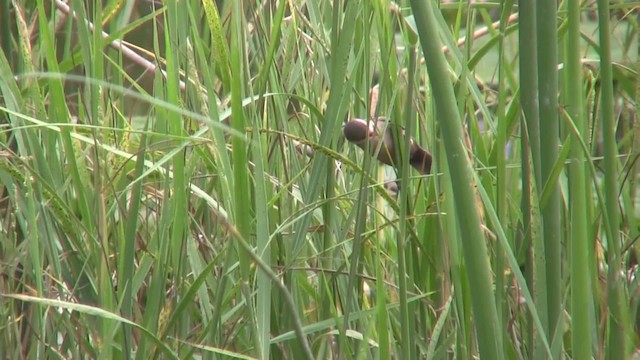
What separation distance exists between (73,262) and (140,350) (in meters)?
0.13

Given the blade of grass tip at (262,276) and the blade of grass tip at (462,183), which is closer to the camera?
the blade of grass tip at (462,183)

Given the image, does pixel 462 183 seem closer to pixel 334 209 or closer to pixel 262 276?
pixel 262 276

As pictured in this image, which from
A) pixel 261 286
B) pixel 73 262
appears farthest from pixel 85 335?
pixel 261 286

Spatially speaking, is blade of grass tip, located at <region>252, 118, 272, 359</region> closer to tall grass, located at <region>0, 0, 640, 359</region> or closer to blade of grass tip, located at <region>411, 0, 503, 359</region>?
tall grass, located at <region>0, 0, 640, 359</region>

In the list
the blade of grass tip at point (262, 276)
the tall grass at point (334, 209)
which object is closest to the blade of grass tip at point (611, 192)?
the tall grass at point (334, 209)

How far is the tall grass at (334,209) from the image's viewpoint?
523 mm

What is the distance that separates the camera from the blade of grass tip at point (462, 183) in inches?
17.1

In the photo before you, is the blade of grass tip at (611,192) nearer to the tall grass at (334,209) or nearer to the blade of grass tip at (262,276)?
the tall grass at (334,209)

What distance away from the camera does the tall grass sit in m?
0.52

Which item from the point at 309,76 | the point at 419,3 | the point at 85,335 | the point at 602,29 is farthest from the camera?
the point at 309,76

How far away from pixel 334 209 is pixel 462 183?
0.27 m

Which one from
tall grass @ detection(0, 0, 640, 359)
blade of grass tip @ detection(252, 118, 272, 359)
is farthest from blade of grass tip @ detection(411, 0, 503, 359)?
blade of grass tip @ detection(252, 118, 272, 359)

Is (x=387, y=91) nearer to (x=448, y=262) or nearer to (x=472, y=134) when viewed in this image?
(x=472, y=134)

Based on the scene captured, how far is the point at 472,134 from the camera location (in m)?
0.76
